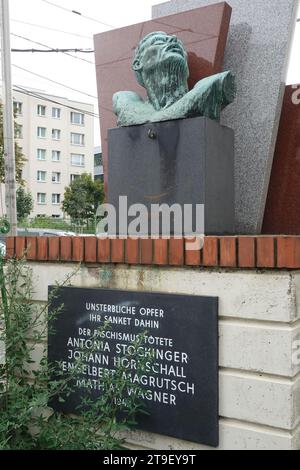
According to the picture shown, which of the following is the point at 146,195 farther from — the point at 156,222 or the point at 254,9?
the point at 254,9

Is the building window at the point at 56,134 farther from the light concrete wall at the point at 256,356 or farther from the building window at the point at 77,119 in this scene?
the light concrete wall at the point at 256,356

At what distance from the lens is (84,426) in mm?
2504

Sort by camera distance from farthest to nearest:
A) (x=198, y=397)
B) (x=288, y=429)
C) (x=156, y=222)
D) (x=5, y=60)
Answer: (x=5, y=60) → (x=156, y=222) → (x=198, y=397) → (x=288, y=429)

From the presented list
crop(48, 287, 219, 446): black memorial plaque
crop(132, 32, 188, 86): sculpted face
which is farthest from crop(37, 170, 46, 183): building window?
crop(48, 287, 219, 446): black memorial plaque

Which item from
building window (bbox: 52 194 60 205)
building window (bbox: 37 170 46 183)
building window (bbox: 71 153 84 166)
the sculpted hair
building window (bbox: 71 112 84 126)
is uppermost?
building window (bbox: 71 112 84 126)

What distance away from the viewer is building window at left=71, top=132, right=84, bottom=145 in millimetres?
52156

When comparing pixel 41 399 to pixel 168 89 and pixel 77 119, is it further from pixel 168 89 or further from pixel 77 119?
pixel 77 119

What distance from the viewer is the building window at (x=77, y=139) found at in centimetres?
5216

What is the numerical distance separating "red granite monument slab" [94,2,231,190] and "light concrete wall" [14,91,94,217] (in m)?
41.9

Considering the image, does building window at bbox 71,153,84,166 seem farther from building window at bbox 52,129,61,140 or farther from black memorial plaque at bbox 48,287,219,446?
black memorial plaque at bbox 48,287,219,446

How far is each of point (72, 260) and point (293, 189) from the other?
203 centimetres

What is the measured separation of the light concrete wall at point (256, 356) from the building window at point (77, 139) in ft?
167

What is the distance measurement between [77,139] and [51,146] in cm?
421
